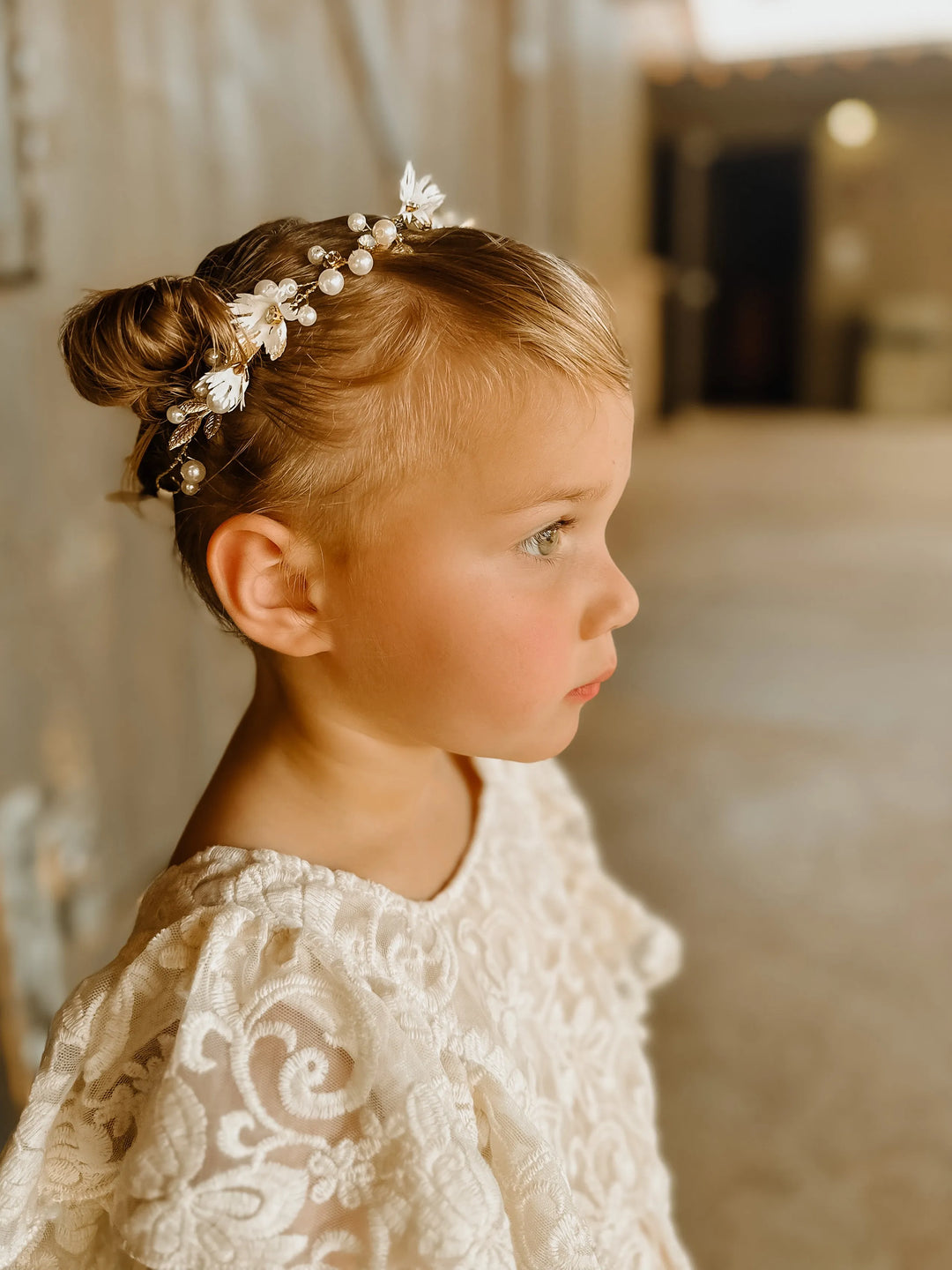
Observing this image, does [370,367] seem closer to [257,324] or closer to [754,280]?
[257,324]

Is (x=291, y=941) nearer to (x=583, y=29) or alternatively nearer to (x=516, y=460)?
(x=516, y=460)

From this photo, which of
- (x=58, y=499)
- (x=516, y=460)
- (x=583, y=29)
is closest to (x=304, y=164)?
(x=58, y=499)

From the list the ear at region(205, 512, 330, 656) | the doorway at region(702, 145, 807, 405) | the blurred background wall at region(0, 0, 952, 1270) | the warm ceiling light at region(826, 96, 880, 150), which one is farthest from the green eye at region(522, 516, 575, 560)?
the doorway at region(702, 145, 807, 405)

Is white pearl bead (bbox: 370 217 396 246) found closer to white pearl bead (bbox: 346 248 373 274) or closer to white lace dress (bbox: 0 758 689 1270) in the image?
white pearl bead (bbox: 346 248 373 274)

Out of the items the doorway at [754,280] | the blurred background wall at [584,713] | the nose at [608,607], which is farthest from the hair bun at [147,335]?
the doorway at [754,280]

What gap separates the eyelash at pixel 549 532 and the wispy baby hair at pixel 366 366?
68mm

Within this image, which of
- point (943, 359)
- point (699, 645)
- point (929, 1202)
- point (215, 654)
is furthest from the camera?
point (943, 359)

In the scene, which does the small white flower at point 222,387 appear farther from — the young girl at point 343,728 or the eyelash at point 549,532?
the eyelash at point 549,532

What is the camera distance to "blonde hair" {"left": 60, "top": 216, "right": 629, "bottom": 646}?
61cm

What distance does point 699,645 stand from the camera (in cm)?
328

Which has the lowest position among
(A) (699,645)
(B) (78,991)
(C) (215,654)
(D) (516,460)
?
(A) (699,645)

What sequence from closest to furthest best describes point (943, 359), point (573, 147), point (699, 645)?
point (699, 645) → point (573, 147) → point (943, 359)

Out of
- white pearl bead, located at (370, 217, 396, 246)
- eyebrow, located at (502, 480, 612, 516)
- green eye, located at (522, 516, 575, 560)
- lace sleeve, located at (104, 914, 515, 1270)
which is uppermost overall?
white pearl bead, located at (370, 217, 396, 246)

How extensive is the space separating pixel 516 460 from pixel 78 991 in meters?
0.38
